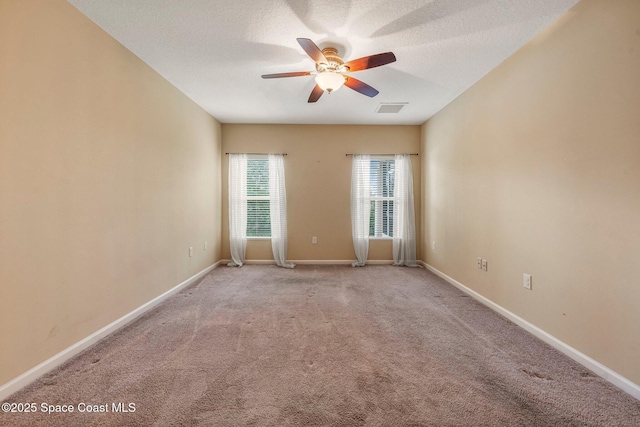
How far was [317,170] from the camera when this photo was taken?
14.8 feet

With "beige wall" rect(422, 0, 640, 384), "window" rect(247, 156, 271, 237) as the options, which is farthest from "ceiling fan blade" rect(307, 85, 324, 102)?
"window" rect(247, 156, 271, 237)

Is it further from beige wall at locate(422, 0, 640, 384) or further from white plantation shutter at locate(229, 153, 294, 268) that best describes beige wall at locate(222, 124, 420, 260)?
beige wall at locate(422, 0, 640, 384)

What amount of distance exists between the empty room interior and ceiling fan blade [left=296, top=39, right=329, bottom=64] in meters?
0.07

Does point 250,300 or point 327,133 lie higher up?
point 327,133

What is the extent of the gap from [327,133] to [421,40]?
245 centimetres

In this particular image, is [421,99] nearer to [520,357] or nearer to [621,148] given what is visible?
[621,148]

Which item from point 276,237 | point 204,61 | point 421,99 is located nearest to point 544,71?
point 421,99

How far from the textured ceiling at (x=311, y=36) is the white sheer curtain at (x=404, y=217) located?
147cm

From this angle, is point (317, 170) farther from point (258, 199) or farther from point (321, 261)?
point (321, 261)

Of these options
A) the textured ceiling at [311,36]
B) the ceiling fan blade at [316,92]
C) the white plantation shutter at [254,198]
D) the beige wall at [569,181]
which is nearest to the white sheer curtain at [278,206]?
the white plantation shutter at [254,198]

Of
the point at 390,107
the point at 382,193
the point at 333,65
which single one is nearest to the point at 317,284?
the point at 382,193

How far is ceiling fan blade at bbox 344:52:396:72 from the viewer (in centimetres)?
193

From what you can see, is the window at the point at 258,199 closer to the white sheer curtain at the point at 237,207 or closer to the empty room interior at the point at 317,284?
the white sheer curtain at the point at 237,207

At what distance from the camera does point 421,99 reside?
11.1 ft
